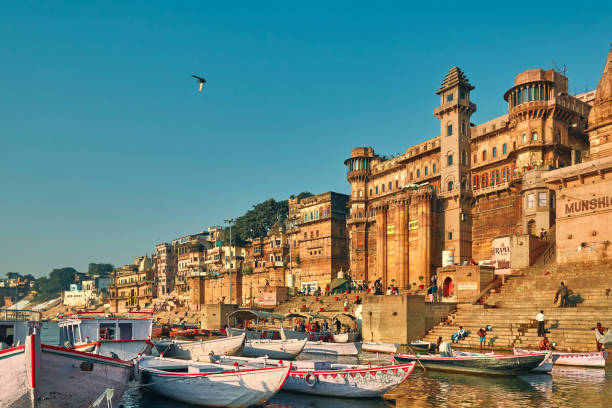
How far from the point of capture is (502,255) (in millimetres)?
45250

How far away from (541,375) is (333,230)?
55.3m

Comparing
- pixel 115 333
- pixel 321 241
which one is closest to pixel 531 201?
pixel 321 241

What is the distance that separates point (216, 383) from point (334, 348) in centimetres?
1536

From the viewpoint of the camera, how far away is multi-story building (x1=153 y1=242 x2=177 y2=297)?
127688mm

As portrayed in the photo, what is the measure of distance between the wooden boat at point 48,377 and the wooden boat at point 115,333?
24.4ft

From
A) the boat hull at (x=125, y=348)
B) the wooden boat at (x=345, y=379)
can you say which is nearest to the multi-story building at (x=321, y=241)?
the boat hull at (x=125, y=348)

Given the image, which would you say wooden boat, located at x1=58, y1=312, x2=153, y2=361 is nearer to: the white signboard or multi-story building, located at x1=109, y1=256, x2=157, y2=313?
the white signboard

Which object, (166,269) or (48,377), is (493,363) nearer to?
(48,377)

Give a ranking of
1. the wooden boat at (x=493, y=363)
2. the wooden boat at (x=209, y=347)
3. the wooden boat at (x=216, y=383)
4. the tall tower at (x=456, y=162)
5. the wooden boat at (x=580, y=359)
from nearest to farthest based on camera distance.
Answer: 1. the wooden boat at (x=216, y=383)
2. the wooden boat at (x=493, y=363)
3. the wooden boat at (x=580, y=359)
4. the wooden boat at (x=209, y=347)
5. the tall tower at (x=456, y=162)

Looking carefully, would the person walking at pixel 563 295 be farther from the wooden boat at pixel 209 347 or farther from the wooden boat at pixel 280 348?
the wooden boat at pixel 209 347

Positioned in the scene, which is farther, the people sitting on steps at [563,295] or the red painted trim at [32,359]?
the people sitting on steps at [563,295]

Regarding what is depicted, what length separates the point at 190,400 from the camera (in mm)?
20188

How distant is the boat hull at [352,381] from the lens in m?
19.8

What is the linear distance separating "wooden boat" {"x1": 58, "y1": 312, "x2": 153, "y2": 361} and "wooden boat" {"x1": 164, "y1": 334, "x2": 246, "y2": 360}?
323 centimetres
